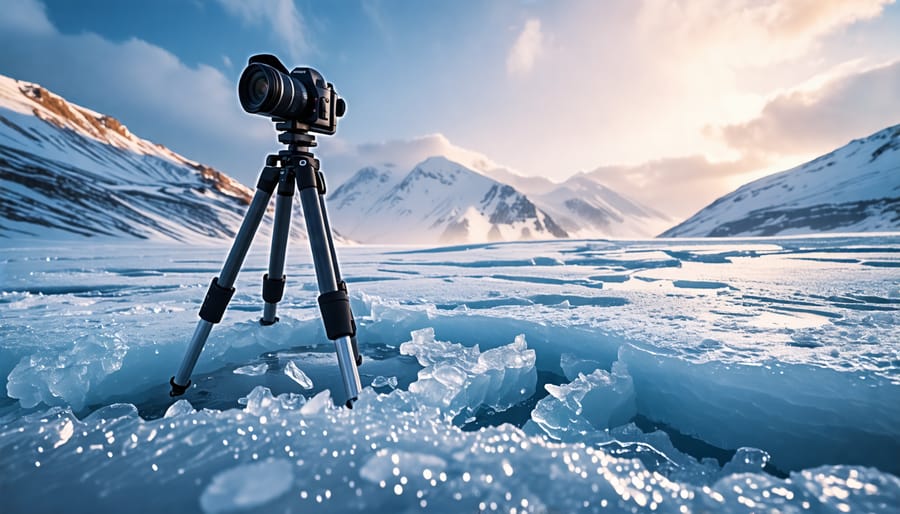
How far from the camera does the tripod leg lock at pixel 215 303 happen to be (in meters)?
2.28

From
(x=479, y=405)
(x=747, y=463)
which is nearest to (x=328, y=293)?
(x=479, y=405)

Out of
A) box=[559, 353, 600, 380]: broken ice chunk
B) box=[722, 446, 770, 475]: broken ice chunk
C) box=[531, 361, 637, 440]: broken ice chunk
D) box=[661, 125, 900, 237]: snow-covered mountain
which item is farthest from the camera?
box=[661, 125, 900, 237]: snow-covered mountain

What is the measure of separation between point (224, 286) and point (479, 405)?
1717 millimetres

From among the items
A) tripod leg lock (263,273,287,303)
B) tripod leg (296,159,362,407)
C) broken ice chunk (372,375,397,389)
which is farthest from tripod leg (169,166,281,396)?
broken ice chunk (372,375,397,389)

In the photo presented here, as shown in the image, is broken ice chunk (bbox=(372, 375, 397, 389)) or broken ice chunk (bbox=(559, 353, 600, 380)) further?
broken ice chunk (bbox=(559, 353, 600, 380))

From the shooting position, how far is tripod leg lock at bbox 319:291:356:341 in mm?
1985

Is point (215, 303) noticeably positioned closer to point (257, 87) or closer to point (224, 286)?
point (224, 286)

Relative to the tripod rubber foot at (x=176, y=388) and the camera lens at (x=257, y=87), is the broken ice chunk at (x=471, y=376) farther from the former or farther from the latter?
the camera lens at (x=257, y=87)

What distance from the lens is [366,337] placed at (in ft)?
12.8

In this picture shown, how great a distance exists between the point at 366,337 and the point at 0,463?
2.86 meters

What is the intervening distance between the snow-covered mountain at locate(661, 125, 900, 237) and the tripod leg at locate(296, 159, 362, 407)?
311 feet

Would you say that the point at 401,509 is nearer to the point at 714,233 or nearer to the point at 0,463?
the point at 0,463

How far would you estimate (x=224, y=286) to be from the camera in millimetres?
2316

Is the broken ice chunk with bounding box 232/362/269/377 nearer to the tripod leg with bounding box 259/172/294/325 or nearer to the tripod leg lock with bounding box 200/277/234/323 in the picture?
the tripod leg with bounding box 259/172/294/325
